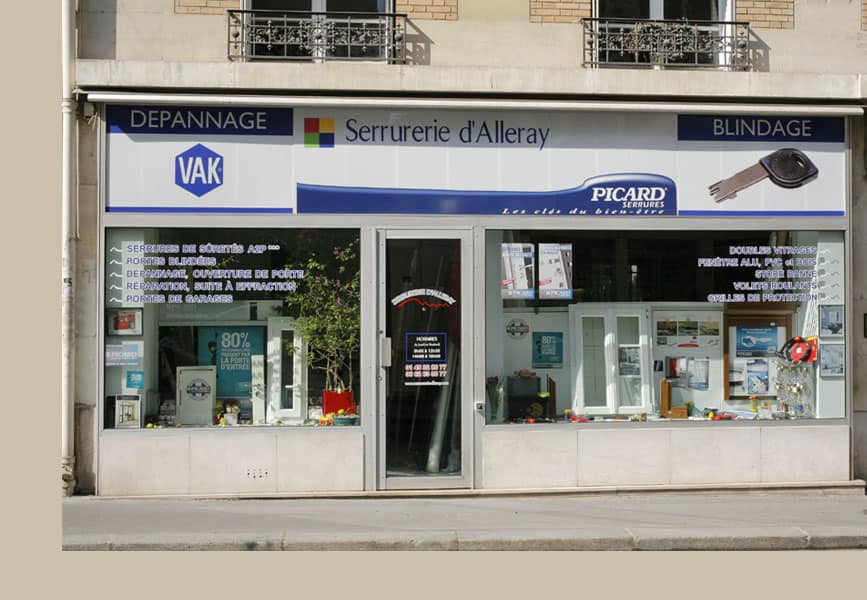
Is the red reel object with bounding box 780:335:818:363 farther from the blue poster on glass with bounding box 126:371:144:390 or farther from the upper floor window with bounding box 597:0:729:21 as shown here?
the blue poster on glass with bounding box 126:371:144:390

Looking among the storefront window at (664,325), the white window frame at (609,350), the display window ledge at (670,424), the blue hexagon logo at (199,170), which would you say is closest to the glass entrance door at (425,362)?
the storefront window at (664,325)

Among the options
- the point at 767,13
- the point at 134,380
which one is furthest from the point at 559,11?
the point at 134,380

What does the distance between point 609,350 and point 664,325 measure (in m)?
0.62

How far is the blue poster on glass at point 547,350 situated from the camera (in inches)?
407

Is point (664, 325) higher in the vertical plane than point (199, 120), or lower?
lower

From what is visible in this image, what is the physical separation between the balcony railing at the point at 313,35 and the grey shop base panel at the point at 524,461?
3.64m

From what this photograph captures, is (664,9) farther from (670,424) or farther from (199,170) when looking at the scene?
(199,170)

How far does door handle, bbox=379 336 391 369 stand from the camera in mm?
9898

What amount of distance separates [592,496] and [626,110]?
148 inches

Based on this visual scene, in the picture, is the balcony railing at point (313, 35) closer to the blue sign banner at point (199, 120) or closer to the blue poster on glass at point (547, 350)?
the blue sign banner at point (199, 120)

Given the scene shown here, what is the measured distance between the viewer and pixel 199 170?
9758mm

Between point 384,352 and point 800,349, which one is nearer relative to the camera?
point 384,352

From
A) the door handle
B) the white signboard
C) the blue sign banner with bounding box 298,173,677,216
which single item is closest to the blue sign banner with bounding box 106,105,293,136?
the white signboard

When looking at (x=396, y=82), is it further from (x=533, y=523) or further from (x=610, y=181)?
(x=533, y=523)
